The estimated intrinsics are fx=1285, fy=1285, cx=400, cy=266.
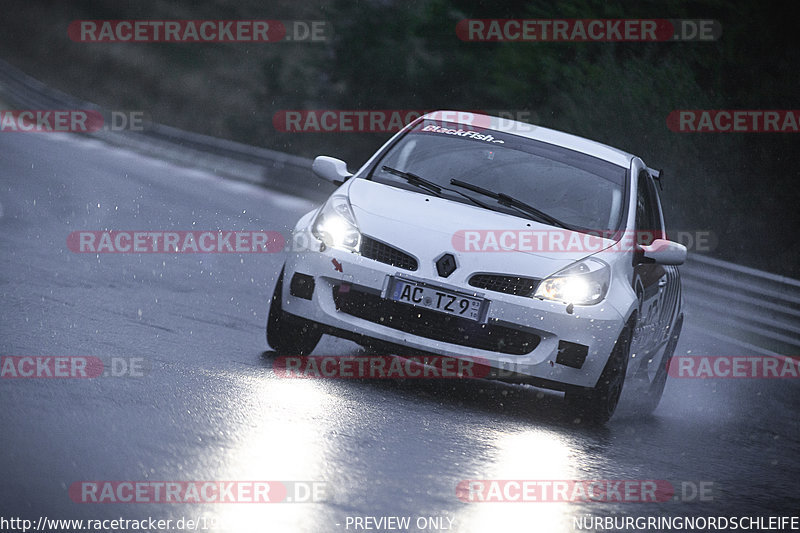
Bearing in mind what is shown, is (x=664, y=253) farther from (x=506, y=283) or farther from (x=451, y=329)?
(x=451, y=329)

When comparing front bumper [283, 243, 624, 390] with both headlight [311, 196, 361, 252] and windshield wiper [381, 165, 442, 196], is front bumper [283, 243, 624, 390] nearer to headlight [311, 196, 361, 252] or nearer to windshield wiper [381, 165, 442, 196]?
headlight [311, 196, 361, 252]

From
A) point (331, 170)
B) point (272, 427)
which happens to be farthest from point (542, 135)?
point (272, 427)

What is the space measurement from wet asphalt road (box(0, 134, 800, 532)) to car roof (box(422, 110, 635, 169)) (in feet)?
5.59

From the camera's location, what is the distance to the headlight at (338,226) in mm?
7539

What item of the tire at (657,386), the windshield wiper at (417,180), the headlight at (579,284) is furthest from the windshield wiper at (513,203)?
the tire at (657,386)

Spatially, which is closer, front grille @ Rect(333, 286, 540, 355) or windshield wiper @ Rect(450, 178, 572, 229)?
front grille @ Rect(333, 286, 540, 355)

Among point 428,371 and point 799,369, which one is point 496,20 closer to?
point 799,369

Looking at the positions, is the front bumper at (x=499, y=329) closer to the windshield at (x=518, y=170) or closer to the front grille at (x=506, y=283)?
the front grille at (x=506, y=283)

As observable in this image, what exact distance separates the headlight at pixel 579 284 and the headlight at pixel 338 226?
3.72ft

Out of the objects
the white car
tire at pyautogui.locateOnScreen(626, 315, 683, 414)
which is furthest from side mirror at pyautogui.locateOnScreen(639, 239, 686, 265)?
tire at pyautogui.locateOnScreen(626, 315, 683, 414)

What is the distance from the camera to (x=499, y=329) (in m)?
7.20

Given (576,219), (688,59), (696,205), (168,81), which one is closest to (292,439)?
(576,219)

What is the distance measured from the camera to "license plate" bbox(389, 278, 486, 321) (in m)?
7.16

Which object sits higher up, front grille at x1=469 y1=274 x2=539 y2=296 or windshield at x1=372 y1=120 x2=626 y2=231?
windshield at x1=372 y1=120 x2=626 y2=231
